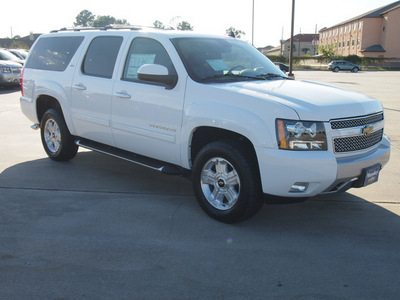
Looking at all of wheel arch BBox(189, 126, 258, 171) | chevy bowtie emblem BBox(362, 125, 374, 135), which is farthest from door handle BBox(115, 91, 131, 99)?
chevy bowtie emblem BBox(362, 125, 374, 135)

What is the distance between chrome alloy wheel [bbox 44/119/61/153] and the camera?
6608 millimetres

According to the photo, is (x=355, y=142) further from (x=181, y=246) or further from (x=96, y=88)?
(x=96, y=88)

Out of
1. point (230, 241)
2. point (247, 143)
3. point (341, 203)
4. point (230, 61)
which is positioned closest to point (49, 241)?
point (230, 241)

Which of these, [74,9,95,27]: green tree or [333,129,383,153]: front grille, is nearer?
[333,129,383,153]: front grille

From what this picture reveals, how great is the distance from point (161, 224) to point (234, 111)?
4.42 ft

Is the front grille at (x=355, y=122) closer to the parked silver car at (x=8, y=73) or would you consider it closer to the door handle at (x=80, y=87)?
the door handle at (x=80, y=87)

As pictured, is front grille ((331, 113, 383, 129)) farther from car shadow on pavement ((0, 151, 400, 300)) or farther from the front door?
the front door

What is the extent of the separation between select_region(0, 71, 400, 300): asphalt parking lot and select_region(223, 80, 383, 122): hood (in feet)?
3.79

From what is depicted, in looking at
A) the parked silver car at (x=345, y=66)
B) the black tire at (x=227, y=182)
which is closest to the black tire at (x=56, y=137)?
the black tire at (x=227, y=182)

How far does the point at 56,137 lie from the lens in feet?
21.9

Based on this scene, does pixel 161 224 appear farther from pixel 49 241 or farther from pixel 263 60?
pixel 263 60

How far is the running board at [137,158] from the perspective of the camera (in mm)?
4844

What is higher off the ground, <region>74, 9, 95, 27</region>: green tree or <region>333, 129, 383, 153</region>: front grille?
<region>74, 9, 95, 27</region>: green tree

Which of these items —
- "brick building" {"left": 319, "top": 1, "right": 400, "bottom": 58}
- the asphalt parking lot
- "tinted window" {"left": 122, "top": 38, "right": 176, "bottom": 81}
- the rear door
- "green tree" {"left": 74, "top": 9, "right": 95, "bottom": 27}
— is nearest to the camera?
the asphalt parking lot
